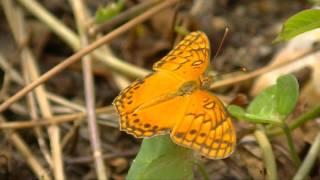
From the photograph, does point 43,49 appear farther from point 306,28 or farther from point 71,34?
point 306,28

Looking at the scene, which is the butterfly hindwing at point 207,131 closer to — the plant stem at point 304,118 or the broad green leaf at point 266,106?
the broad green leaf at point 266,106

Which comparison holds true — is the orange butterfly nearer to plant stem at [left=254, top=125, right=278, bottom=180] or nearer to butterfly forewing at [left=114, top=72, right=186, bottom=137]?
butterfly forewing at [left=114, top=72, right=186, bottom=137]

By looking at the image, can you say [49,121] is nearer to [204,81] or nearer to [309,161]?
[204,81]

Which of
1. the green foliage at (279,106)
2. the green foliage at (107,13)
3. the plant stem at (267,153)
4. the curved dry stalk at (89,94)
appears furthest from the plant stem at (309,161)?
the green foliage at (107,13)

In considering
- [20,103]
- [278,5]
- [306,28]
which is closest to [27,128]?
[20,103]

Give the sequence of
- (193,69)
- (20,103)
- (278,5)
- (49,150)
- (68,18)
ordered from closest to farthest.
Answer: (193,69)
(49,150)
(20,103)
(68,18)
(278,5)

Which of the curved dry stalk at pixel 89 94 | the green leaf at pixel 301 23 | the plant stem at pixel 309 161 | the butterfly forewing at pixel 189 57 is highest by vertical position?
the curved dry stalk at pixel 89 94
